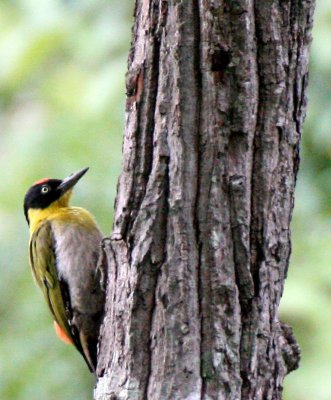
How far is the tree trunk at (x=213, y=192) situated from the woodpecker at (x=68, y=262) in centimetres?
144

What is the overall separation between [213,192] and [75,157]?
2334 millimetres

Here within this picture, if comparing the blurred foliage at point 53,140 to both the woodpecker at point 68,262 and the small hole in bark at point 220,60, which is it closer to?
the woodpecker at point 68,262

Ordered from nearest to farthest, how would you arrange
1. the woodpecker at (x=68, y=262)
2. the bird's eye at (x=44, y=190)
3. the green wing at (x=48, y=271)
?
1. the woodpecker at (x=68, y=262)
2. the green wing at (x=48, y=271)
3. the bird's eye at (x=44, y=190)

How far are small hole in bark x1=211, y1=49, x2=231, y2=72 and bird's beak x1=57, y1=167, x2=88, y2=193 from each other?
2280 millimetres

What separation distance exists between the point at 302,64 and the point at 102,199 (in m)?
2.45

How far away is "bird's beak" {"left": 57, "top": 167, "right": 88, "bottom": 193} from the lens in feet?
18.9

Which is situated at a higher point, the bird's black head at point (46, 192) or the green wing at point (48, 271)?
the bird's black head at point (46, 192)

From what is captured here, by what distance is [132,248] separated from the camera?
12.3 ft

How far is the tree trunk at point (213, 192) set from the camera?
3527 millimetres

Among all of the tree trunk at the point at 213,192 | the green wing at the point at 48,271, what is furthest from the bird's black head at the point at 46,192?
the tree trunk at the point at 213,192

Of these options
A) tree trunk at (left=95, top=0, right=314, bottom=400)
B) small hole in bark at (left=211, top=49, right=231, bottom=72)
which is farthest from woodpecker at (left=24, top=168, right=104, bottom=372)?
small hole in bark at (left=211, top=49, right=231, bottom=72)

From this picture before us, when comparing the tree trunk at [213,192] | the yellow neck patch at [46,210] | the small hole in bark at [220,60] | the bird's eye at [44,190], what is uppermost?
the bird's eye at [44,190]

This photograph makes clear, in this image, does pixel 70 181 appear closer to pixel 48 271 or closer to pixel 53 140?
pixel 53 140

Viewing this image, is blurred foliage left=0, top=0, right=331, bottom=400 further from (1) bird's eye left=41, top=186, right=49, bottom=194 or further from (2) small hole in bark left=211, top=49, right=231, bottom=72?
(2) small hole in bark left=211, top=49, right=231, bottom=72
